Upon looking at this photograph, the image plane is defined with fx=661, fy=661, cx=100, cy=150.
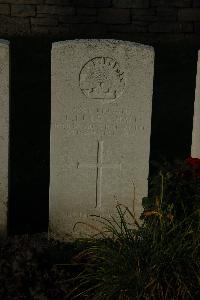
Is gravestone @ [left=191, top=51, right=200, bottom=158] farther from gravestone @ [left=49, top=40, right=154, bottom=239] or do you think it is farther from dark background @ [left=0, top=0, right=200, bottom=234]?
dark background @ [left=0, top=0, right=200, bottom=234]

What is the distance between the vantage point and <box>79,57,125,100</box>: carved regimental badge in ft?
15.8

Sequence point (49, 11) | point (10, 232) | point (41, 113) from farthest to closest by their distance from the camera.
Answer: point (49, 11), point (41, 113), point (10, 232)

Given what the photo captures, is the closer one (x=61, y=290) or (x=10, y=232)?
(x=61, y=290)

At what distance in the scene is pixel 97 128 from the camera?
493cm

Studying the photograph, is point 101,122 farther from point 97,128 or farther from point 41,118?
point 41,118

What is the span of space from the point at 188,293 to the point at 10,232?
198 cm

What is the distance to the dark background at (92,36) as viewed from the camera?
718 cm

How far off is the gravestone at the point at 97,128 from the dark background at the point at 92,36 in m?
1.41

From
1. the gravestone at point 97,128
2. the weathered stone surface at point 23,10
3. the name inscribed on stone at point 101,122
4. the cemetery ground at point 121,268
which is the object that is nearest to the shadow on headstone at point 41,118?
the weathered stone surface at point 23,10

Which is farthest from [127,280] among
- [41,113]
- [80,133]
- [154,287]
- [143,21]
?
[143,21]

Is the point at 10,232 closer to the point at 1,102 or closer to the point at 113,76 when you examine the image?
the point at 1,102

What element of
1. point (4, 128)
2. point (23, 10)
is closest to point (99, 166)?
point (4, 128)

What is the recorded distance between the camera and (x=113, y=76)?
4.86 m

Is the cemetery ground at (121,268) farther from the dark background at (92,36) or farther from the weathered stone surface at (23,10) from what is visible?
the weathered stone surface at (23,10)
